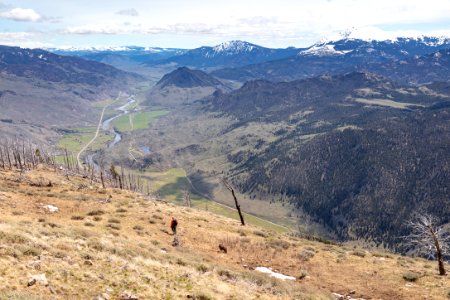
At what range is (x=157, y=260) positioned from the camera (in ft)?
119

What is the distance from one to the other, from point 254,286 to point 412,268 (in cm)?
2585

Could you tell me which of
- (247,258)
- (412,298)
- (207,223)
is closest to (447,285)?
(412,298)

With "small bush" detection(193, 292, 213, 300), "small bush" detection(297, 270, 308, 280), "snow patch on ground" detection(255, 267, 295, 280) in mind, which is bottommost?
"small bush" detection(297, 270, 308, 280)

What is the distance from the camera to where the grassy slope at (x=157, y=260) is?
89.9 feet

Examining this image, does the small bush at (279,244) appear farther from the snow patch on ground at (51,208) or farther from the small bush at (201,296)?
the snow patch on ground at (51,208)

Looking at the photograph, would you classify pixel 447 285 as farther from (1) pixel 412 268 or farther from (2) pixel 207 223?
(2) pixel 207 223

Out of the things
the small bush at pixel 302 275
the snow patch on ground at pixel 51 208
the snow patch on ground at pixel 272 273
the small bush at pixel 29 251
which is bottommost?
the small bush at pixel 302 275

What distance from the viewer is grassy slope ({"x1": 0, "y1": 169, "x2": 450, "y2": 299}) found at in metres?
27.4

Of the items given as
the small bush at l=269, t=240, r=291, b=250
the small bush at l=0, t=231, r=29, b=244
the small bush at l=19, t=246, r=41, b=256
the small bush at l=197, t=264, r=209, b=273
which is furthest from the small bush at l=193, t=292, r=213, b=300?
the small bush at l=269, t=240, r=291, b=250

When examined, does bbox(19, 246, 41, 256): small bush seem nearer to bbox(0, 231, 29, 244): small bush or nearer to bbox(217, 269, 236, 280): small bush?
bbox(0, 231, 29, 244): small bush

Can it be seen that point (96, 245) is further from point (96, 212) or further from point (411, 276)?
point (411, 276)

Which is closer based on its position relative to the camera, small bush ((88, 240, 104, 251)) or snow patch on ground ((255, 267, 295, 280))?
small bush ((88, 240, 104, 251))

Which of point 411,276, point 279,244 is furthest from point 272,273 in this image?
point 411,276

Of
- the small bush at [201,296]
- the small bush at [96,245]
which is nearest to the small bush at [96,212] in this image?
the small bush at [96,245]
